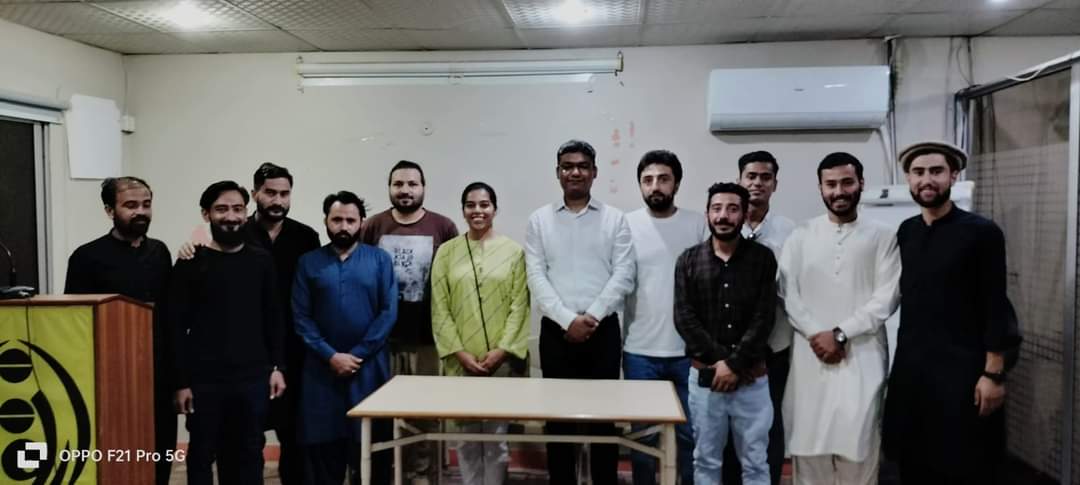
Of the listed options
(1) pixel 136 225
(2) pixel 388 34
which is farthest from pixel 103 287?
(2) pixel 388 34

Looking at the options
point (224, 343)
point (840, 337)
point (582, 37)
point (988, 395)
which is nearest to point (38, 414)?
point (224, 343)

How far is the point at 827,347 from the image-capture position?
254 cm

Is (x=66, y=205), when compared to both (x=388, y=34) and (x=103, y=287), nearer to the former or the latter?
(x=103, y=287)

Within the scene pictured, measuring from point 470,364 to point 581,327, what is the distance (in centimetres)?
51

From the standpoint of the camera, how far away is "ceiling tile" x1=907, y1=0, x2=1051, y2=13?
10.4ft

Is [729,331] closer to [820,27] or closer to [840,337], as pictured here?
[840,337]

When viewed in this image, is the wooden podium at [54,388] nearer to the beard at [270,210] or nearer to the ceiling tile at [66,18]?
the beard at [270,210]

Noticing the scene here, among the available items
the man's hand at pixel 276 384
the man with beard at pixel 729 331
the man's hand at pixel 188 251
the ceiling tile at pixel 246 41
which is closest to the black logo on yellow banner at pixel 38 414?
the man's hand at pixel 188 251

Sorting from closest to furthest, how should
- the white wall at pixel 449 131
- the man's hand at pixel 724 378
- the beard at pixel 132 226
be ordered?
the man's hand at pixel 724 378
the beard at pixel 132 226
the white wall at pixel 449 131

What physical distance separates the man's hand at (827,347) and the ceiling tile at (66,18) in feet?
11.5

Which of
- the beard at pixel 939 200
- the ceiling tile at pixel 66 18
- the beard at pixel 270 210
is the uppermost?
the ceiling tile at pixel 66 18

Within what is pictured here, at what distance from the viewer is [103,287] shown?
2.71 m

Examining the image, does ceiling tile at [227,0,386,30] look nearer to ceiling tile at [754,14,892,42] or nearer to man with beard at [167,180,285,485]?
man with beard at [167,180,285,485]

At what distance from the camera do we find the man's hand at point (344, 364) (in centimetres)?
286
